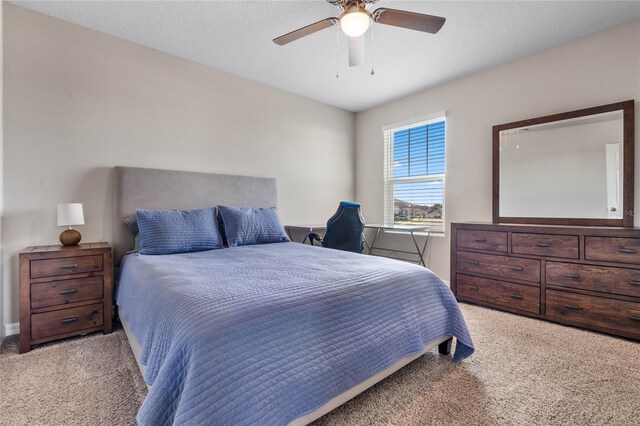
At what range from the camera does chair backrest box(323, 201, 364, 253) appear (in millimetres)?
3236

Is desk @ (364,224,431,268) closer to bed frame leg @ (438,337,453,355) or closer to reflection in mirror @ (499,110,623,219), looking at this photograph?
reflection in mirror @ (499,110,623,219)

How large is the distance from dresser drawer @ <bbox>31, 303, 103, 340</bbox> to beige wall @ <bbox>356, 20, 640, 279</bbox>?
11.3ft

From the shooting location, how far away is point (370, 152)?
4.56 m

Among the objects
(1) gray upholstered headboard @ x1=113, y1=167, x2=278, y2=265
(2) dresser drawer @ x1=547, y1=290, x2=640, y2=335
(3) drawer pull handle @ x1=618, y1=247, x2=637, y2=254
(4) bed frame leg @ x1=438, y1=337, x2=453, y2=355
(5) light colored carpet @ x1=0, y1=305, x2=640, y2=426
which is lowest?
(5) light colored carpet @ x1=0, y1=305, x2=640, y2=426

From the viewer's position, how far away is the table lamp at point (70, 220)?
2.24m

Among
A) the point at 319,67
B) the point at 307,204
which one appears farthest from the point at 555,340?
the point at 319,67

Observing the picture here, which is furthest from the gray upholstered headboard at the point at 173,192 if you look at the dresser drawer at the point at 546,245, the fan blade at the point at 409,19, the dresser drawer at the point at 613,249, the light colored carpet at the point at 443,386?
the dresser drawer at the point at 613,249

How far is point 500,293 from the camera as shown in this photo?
280 centimetres

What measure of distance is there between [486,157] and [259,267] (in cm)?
278

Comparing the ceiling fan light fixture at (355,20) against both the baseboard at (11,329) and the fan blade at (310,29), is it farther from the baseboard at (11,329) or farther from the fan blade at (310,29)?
the baseboard at (11,329)

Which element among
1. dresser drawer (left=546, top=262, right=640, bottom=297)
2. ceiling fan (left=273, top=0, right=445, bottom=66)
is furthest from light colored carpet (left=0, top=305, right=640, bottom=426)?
ceiling fan (left=273, top=0, right=445, bottom=66)

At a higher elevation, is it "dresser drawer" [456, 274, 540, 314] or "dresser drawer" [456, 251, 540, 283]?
"dresser drawer" [456, 251, 540, 283]

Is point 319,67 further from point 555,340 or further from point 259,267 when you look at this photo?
point 555,340

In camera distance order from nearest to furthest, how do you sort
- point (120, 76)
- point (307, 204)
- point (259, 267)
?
point (259, 267) < point (120, 76) < point (307, 204)
